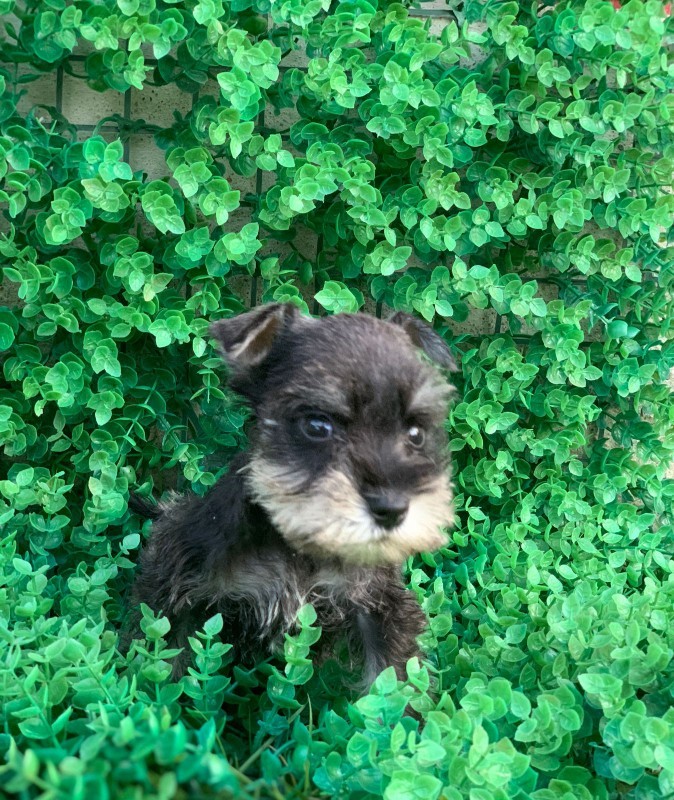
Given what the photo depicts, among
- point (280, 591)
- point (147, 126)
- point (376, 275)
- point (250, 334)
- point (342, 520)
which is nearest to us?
point (342, 520)

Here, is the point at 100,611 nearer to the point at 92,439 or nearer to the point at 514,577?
the point at 92,439

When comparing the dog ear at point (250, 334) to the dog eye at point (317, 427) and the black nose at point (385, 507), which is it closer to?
the dog eye at point (317, 427)

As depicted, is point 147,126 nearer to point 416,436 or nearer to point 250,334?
point 250,334

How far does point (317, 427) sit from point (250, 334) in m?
0.39

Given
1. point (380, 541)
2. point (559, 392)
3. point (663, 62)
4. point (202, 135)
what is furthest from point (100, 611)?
point (663, 62)

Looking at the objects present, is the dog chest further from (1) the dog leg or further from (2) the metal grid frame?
(2) the metal grid frame

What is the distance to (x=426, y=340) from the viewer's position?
9.08 ft

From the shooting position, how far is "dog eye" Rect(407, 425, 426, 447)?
7.77 feet

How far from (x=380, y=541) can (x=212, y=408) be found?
63.3 inches

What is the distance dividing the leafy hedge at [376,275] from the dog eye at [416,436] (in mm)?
755

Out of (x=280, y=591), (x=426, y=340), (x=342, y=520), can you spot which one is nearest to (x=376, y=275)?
(x=426, y=340)

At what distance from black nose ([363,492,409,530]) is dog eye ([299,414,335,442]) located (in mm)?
270

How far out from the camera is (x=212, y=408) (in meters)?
3.45

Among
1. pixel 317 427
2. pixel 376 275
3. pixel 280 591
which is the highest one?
pixel 317 427
